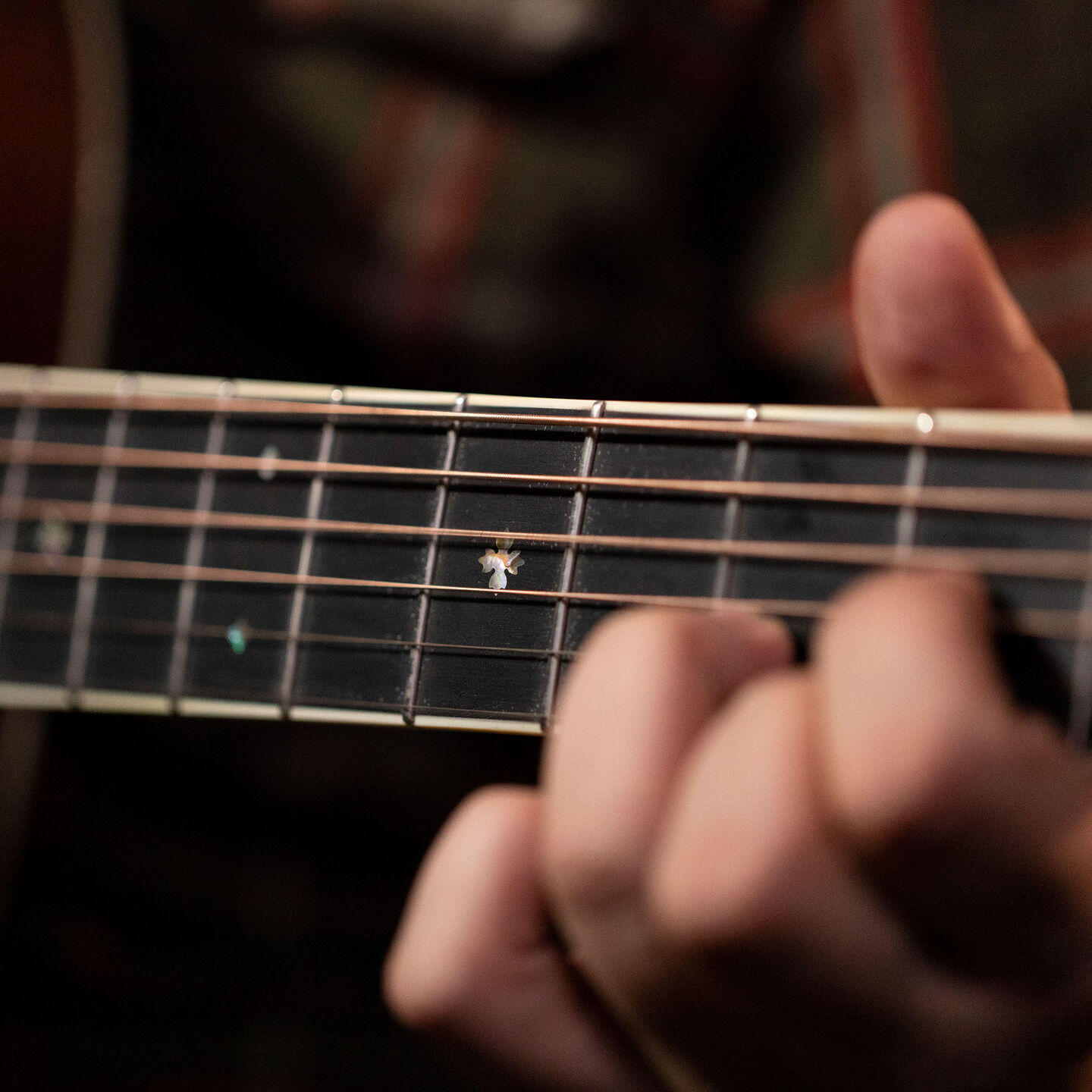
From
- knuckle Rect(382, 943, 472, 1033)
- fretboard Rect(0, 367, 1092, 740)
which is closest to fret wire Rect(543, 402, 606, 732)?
fretboard Rect(0, 367, 1092, 740)

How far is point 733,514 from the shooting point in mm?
Answer: 380

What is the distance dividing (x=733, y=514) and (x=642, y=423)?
59 millimetres

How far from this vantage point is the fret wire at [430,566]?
1.38 feet

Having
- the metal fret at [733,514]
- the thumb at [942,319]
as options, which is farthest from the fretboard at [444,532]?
the thumb at [942,319]

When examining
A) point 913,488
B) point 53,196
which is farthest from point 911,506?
point 53,196

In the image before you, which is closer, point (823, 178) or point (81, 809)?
point (81, 809)

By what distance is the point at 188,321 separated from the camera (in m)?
0.81

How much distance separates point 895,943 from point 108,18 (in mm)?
919

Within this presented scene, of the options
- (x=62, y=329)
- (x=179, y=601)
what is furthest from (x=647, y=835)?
(x=62, y=329)

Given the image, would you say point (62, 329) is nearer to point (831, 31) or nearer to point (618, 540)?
point (618, 540)

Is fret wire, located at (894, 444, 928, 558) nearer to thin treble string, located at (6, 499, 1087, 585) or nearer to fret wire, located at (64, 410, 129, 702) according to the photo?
thin treble string, located at (6, 499, 1087, 585)

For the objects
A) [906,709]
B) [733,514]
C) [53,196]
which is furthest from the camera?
[53,196]

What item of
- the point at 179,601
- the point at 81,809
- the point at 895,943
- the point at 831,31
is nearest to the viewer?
the point at 895,943

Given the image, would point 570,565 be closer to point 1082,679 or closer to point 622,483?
point 622,483
